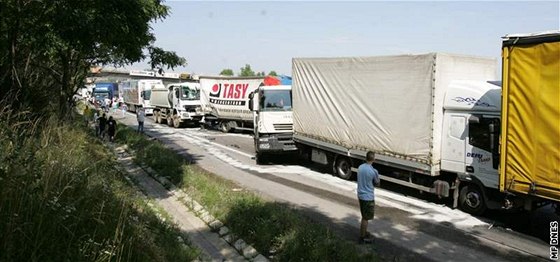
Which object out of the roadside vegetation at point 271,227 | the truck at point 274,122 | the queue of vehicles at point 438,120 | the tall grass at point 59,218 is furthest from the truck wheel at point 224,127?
the tall grass at point 59,218

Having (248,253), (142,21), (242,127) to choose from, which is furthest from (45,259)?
(242,127)

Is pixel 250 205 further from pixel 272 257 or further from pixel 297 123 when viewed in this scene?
pixel 297 123

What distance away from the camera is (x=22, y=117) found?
9.03 m

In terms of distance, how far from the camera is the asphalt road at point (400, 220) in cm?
756

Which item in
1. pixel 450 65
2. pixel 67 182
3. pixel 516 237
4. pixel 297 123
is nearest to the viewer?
pixel 67 182

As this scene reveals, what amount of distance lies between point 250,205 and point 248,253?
1957mm

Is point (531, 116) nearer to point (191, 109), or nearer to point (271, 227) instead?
point (271, 227)

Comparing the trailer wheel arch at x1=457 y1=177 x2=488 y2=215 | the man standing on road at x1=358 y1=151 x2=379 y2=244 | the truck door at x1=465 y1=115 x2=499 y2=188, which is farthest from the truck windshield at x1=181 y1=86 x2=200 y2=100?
the man standing on road at x1=358 y1=151 x2=379 y2=244

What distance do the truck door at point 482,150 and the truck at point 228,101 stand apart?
16926 mm

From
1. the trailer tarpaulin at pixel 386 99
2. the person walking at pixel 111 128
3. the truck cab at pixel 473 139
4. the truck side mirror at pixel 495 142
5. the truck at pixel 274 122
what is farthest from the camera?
the person walking at pixel 111 128

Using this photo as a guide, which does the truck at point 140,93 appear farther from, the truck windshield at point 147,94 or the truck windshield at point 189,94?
the truck windshield at point 189,94

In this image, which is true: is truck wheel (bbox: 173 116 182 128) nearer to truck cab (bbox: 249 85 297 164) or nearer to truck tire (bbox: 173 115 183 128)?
truck tire (bbox: 173 115 183 128)

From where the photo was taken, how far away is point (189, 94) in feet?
108

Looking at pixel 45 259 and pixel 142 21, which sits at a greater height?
pixel 142 21
